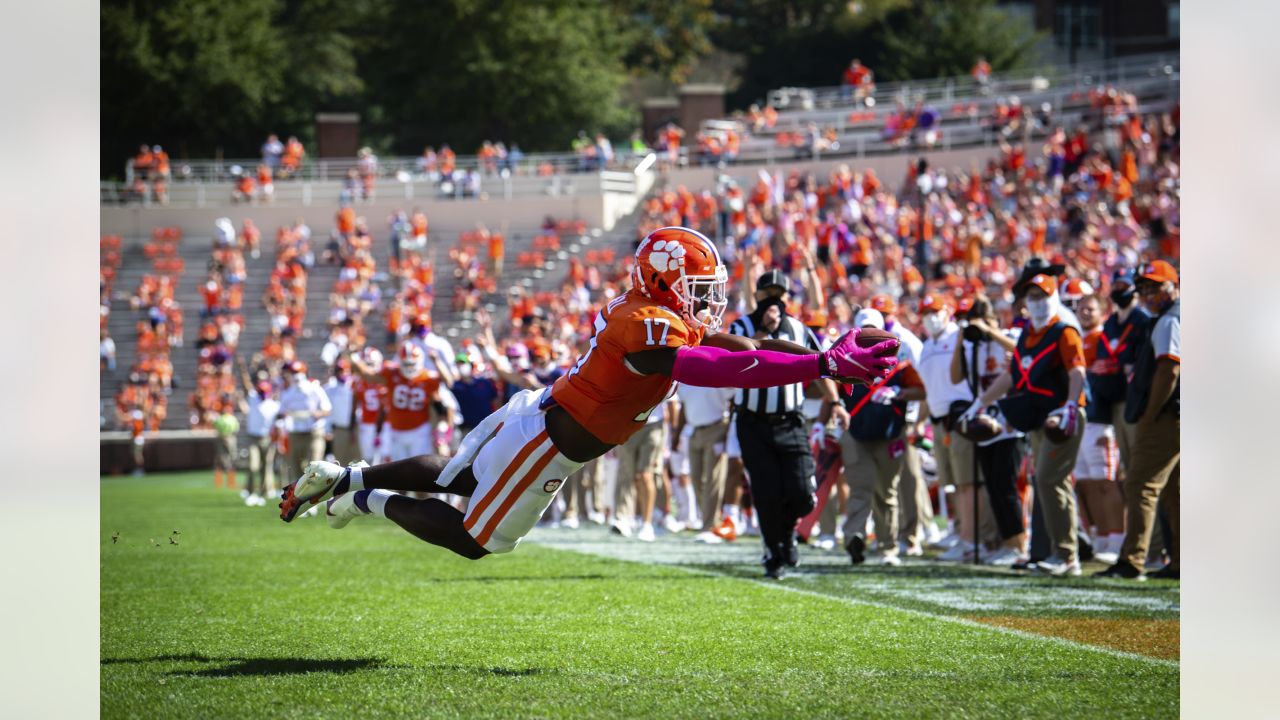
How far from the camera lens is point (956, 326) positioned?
10.8 metres

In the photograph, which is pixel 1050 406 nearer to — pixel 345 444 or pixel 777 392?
pixel 777 392

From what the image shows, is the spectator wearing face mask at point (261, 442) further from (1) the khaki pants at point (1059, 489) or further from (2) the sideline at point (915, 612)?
(1) the khaki pants at point (1059, 489)

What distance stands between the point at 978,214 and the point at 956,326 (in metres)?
12.1

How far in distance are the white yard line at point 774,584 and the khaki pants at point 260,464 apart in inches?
227

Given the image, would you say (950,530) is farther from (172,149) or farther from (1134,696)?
(172,149)

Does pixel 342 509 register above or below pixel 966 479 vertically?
above

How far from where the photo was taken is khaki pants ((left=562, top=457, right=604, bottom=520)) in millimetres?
14531

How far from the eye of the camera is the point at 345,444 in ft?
51.8

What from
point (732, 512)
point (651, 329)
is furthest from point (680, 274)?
point (732, 512)

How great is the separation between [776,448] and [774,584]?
0.79 m

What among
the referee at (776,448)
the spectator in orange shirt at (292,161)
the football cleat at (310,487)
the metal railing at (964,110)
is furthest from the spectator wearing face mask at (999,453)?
the spectator in orange shirt at (292,161)

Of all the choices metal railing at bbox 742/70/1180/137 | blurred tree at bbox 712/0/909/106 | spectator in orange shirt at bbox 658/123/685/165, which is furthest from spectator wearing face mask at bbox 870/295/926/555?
blurred tree at bbox 712/0/909/106

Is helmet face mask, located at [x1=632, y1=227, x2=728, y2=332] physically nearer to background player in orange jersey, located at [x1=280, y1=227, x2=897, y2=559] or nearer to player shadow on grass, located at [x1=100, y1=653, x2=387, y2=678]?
background player in orange jersey, located at [x1=280, y1=227, x2=897, y2=559]
